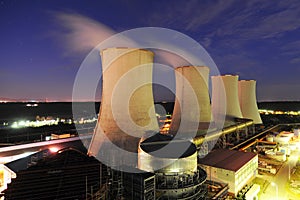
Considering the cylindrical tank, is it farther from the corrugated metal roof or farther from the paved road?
the paved road

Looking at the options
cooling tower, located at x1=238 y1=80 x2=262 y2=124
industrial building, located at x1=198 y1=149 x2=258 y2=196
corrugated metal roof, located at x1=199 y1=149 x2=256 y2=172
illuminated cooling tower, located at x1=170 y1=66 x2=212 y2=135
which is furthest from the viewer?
cooling tower, located at x1=238 y1=80 x2=262 y2=124

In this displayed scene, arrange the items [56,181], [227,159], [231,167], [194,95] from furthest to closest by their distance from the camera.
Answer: [194,95] < [227,159] < [231,167] < [56,181]

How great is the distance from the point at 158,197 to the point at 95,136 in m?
4.56

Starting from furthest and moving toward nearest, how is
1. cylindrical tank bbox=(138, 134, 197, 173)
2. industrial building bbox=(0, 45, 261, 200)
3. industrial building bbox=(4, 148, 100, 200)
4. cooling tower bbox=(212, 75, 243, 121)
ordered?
cooling tower bbox=(212, 75, 243, 121), cylindrical tank bbox=(138, 134, 197, 173), industrial building bbox=(0, 45, 261, 200), industrial building bbox=(4, 148, 100, 200)

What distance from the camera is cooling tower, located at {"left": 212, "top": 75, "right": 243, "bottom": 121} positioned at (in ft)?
53.2

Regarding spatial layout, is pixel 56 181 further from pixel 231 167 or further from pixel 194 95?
pixel 194 95

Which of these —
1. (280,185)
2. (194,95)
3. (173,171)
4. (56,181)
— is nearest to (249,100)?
(194,95)

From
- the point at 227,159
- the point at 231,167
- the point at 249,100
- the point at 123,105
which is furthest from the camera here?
the point at 249,100

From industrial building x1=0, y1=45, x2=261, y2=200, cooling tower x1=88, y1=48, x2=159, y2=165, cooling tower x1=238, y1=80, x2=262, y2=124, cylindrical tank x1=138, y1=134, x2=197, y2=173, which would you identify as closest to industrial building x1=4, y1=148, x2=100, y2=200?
industrial building x1=0, y1=45, x2=261, y2=200

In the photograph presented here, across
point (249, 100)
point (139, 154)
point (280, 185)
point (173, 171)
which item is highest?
point (249, 100)

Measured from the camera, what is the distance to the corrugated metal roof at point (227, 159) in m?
9.25

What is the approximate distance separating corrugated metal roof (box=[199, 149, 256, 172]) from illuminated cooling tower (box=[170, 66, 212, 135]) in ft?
7.08

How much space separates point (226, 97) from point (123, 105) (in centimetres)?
1061

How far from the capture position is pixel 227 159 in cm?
1005
